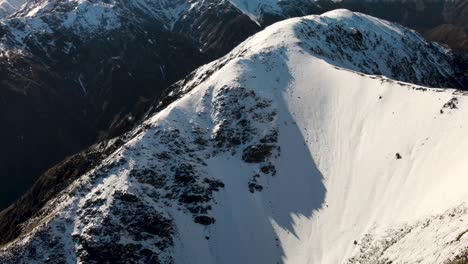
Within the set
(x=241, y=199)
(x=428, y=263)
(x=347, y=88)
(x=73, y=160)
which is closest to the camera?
(x=428, y=263)

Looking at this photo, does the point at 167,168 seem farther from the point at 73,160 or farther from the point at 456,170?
the point at 73,160

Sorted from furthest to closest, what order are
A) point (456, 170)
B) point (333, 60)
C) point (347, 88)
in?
1. point (333, 60)
2. point (347, 88)
3. point (456, 170)

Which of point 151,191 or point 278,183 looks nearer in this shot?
point 151,191

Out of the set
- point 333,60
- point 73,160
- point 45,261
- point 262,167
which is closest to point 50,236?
point 45,261

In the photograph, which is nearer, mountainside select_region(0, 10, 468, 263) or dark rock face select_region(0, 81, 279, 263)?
mountainside select_region(0, 10, 468, 263)

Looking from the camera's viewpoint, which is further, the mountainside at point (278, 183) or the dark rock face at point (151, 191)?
the dark rock face at point (151, 191)

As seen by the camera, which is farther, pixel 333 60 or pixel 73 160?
pixel 73 160

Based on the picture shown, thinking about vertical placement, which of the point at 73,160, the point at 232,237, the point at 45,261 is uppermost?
the point at 45,261

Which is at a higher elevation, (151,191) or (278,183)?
(151,191)
